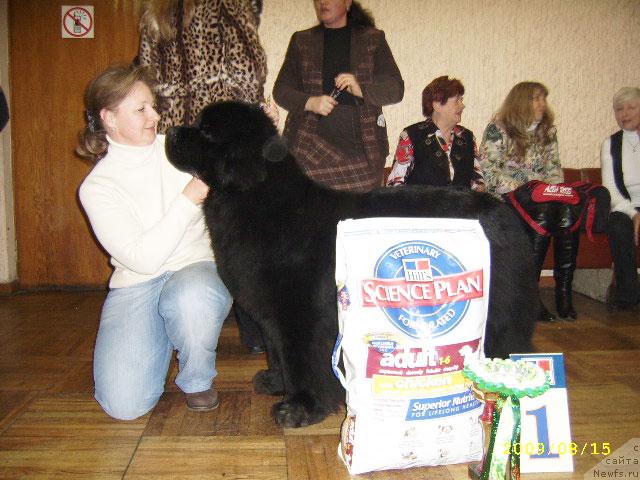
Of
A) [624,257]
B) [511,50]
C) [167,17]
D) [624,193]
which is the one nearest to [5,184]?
[167,17]

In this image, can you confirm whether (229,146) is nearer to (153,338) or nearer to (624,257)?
(153,338)

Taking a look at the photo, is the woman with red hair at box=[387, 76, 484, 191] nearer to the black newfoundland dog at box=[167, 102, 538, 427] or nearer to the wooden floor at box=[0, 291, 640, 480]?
the wooden floor at box=[0, 291, 640, 480]

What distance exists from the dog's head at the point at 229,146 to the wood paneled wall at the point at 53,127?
2702 mm

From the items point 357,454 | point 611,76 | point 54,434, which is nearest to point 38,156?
point 54,434

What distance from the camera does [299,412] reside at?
1.62m

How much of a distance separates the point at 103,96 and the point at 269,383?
123cm

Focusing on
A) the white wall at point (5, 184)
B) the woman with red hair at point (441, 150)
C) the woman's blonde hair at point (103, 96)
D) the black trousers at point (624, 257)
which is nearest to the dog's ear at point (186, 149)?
the woman's blonde hair at point (103, 96)

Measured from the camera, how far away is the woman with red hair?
3.18m

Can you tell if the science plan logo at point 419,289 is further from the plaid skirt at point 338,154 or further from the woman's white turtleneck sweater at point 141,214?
the plaid skirt at point 338,154

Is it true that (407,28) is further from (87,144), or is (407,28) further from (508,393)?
(508,393)

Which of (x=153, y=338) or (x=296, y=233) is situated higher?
(x=296, y=233)

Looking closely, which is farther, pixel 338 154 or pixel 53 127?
pixel 53 127

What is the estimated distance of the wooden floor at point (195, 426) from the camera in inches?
54.6

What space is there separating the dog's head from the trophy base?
1000 mm
